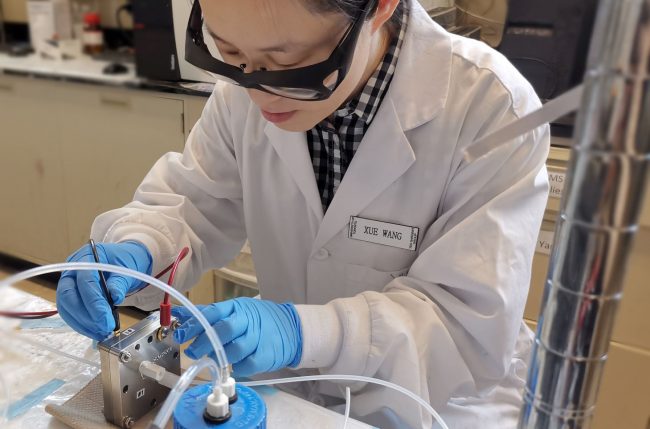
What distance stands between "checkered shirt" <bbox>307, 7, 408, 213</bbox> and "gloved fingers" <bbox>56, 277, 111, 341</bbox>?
1.46 ft

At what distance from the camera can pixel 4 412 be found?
720mm

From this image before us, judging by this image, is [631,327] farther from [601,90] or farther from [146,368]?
[601,90]

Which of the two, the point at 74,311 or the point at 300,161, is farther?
the point at 300,161

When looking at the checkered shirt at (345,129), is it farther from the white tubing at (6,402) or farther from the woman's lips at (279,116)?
the white tubing at (6,402)

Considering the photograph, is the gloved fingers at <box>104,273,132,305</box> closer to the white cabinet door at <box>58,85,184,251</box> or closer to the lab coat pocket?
the lab coat pocket

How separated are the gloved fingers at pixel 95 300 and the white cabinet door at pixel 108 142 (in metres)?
1.31

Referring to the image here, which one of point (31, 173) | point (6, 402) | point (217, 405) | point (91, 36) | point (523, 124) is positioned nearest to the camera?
point (523, 124)

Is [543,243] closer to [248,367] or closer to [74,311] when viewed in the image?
[248,367]

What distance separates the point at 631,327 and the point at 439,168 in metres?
1.01

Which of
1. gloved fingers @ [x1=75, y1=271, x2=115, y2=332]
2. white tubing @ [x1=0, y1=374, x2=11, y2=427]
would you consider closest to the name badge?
gloved fingers @ [x1=75, y1=271, x2=115, y2=332]

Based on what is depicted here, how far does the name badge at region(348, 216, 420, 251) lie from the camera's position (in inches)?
39.3

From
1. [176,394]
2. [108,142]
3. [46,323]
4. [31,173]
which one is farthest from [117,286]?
[31,173]

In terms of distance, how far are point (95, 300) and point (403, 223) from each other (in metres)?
0.50

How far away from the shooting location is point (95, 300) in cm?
82
